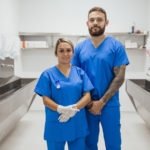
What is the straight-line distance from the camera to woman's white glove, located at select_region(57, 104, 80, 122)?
136cm

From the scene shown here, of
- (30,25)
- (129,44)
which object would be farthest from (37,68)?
(129,44)

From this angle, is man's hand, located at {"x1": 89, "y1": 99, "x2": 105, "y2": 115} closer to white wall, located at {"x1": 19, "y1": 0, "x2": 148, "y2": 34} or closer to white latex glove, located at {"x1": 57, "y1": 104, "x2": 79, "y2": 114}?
white latex glove, located at {"x1": 57, "y1": 104, "x2": 79, "y2": 114}

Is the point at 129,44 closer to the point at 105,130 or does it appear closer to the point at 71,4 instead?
the point at 71,4

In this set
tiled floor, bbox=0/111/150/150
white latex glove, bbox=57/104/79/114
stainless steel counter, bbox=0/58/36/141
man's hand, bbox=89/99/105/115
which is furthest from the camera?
tiled floor, bbox=0/111/150/150

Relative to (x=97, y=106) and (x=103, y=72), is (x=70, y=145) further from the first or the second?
(x=103, y=72)

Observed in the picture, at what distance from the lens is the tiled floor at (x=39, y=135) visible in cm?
247

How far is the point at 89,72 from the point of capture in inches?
64.2

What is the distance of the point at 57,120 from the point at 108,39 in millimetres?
833

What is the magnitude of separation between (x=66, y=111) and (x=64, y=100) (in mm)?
89

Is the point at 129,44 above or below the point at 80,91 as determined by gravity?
above

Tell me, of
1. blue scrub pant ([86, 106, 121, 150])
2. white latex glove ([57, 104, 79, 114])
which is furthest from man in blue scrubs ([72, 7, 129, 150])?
white latex glove ([57, 104, 79, 114])

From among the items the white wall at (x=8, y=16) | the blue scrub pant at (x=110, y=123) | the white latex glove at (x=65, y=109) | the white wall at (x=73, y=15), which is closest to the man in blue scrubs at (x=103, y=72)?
the blue scrub pant at (x=110, y=123)

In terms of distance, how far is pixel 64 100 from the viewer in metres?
1.41

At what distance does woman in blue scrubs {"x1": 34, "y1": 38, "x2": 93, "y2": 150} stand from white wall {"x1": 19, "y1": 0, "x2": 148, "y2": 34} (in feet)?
8.28
